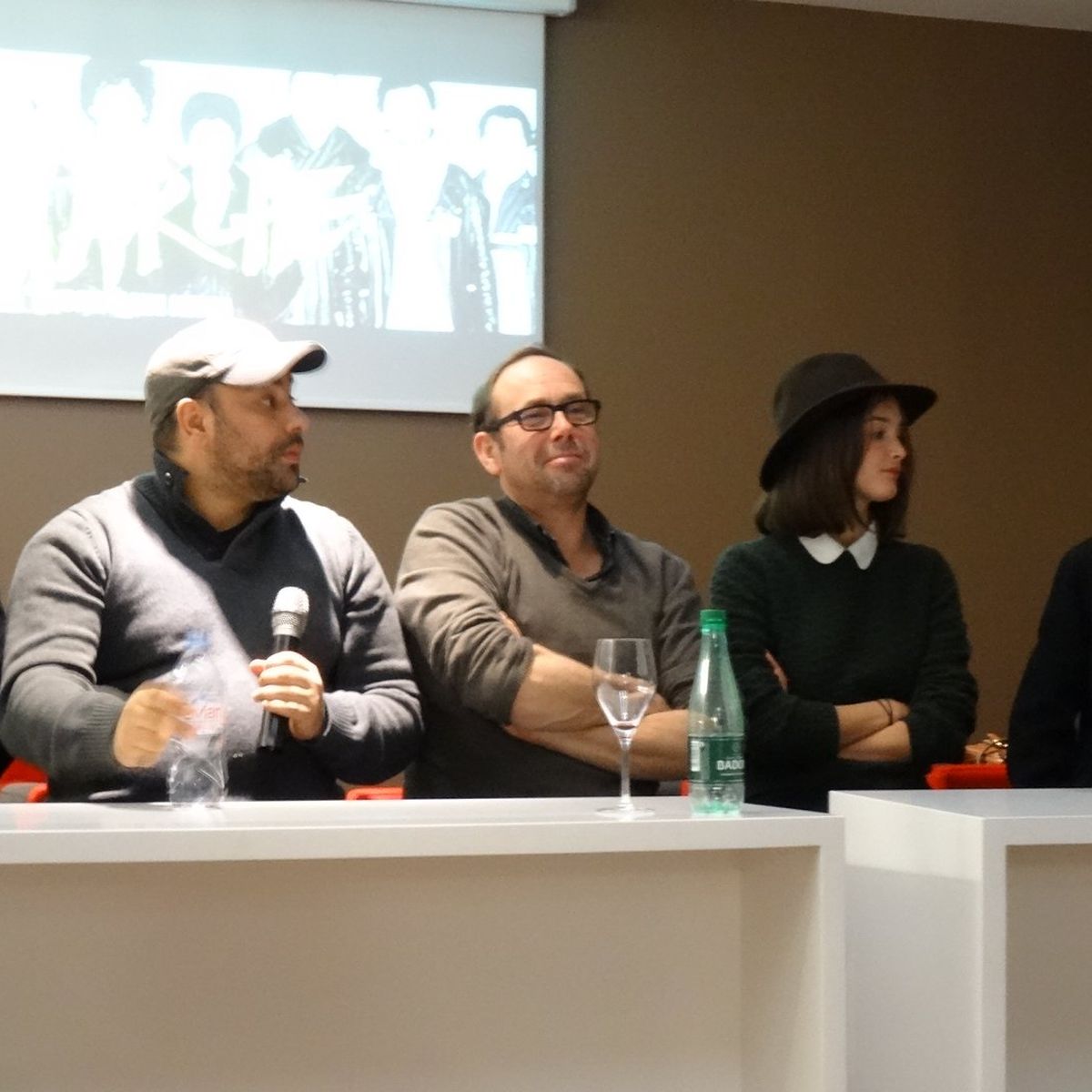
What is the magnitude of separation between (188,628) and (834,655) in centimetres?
114

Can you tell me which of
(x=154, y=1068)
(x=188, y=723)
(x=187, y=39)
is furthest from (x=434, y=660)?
(x=187, y=39)

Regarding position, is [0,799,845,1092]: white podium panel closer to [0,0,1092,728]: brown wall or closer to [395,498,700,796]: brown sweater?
[395,498,700,796]: brown sweater

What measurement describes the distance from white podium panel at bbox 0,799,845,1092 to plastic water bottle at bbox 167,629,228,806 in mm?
69

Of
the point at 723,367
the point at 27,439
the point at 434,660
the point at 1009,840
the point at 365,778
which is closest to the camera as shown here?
the point at 1009,840

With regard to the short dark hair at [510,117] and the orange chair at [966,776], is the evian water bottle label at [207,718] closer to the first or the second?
the orange chair at [966,776]

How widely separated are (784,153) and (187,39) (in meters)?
2.09

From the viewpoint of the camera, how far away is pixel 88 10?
4680mm

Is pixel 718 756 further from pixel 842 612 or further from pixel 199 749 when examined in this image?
pixel 842 612

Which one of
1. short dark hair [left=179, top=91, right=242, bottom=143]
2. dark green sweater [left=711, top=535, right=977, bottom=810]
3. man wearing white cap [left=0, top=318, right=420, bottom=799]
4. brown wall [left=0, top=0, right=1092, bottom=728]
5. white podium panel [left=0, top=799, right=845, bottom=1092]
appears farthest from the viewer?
brown wall [left=0, top=0, right=1092, bottom=728]

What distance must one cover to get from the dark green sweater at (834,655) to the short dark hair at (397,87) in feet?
8.92

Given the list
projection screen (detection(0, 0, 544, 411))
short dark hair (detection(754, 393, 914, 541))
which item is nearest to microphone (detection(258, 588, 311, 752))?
short dark hair (detection(754, 393, 914, 541))

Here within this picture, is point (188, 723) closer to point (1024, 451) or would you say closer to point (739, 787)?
point (739, 787)

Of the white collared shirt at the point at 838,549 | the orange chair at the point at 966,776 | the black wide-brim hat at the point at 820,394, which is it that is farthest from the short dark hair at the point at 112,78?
the orange chair at the point at 966,776

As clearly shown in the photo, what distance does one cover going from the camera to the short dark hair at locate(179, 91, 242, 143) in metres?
4.73
